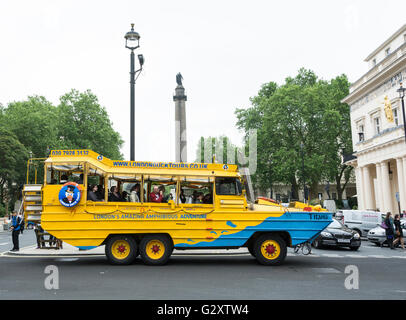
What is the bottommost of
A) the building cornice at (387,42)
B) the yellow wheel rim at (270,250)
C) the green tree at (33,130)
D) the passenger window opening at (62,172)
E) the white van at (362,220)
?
the yellow wheel rim at (270,250)

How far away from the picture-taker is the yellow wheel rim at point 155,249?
38.9 feet

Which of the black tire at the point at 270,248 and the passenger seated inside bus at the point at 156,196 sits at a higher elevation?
the passenger seated inside bus at the point at 156,196

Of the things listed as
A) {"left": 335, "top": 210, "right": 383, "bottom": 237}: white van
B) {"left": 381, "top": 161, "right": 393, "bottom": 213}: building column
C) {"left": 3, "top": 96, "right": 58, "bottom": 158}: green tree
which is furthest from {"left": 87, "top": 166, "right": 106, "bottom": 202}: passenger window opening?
{"left": 3, "top": 96, "right": 58, "bottom": 158}: green tree

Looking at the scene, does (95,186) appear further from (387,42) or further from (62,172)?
(387,42)

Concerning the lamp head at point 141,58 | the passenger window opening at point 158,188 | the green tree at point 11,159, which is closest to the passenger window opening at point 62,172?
the passenger window opening at point 158,188

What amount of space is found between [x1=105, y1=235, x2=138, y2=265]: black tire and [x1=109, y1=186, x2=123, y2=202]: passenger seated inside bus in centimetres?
111

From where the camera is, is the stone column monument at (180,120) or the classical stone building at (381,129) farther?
the classical stone building at (381,129)

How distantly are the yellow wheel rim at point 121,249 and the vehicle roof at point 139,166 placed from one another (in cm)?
218

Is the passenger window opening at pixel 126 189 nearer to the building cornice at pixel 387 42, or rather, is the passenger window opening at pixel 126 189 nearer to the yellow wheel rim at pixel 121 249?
the yellow wheel rim at pixel 121 249

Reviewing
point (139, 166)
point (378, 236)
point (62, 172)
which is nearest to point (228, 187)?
point (139, 166)

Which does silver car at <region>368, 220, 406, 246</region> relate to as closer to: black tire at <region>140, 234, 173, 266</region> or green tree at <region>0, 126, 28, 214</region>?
black tire at <region>140, 234, 173, 266</region>

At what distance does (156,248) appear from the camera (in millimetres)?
11922

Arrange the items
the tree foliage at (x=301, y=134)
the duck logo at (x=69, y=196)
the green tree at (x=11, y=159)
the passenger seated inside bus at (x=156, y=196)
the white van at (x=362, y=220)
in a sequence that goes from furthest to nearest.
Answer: the tree foliage at (x=301, y=134), the green tree at (x=11, y=159), the white van at (x=362, y=220), the passenger seated inside bus at (x=156, y=196), the duck logo at (x=69, y=196)
